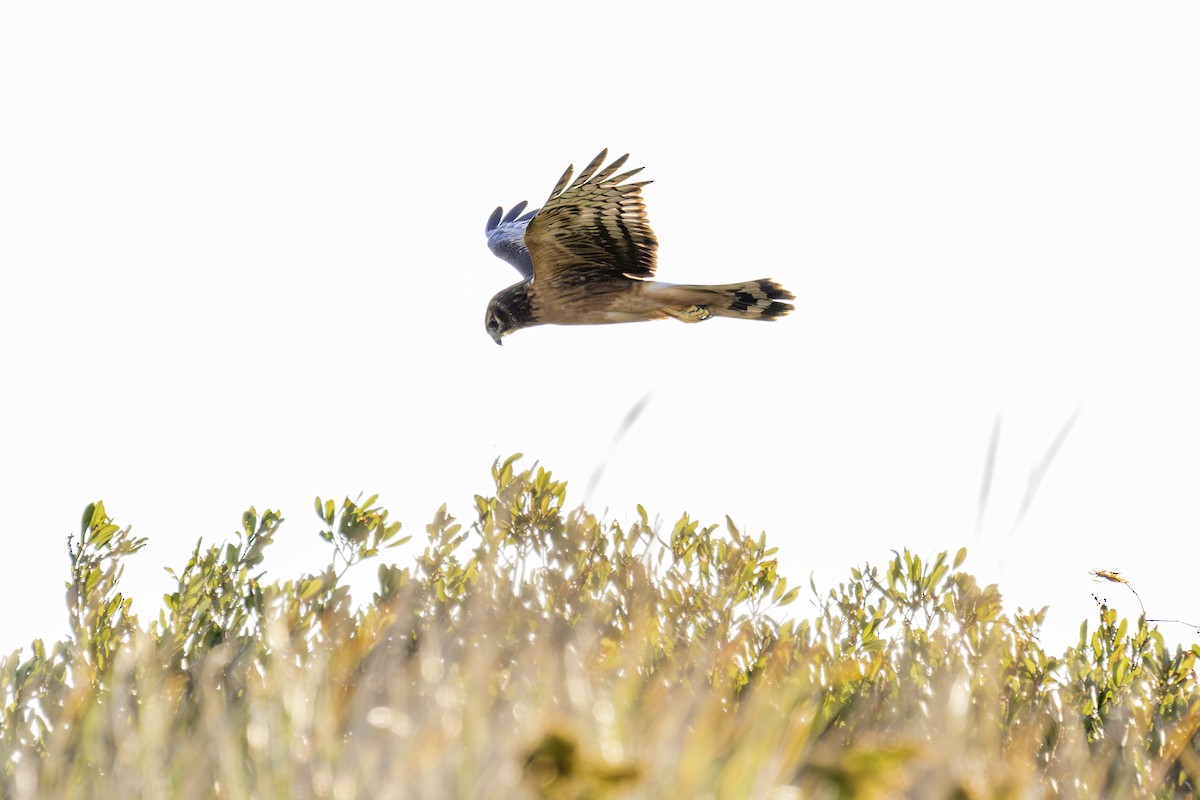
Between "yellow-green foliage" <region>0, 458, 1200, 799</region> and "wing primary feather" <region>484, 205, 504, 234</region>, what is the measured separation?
6.10m

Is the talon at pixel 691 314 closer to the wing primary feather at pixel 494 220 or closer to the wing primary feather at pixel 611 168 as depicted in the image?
the wing primary feather at pixel 611 168

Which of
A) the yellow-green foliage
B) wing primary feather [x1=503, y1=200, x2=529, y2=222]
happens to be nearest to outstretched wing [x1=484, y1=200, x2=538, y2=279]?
wing primary feather [x1=503, y1=200, x2=529, y2=222]

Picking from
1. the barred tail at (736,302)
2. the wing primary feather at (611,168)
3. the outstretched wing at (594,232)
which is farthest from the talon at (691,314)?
the wing primary feather at (611,168)

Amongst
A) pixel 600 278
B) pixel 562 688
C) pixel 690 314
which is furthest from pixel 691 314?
pixel 562 688

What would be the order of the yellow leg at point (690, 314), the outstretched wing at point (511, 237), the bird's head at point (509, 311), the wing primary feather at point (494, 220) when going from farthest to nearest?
1. the wing primary feather at point (494, 220)
2. the outstretched wing at point (511, 237)
3. the bird's head at point (509, 311)
4. the yellow leg at point (690, 314)

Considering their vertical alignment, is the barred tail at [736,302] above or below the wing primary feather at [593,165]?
below

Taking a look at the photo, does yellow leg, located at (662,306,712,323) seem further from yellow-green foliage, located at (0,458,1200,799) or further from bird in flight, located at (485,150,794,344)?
yellow-green foliage, located at (0,458,1200,799)

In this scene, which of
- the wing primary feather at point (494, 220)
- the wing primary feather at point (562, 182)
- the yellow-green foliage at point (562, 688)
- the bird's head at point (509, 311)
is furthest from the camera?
the wing primary feather at point (494, 220)

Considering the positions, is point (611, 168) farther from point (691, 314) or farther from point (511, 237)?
point (511, 237)

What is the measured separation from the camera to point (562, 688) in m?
2.26

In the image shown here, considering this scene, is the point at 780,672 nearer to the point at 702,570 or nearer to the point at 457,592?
the point at 702,570

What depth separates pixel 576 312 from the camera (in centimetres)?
848

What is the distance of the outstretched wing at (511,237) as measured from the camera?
9.58 meters

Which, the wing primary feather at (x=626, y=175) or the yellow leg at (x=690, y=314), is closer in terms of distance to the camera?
the wing primary feather at (x=626, y=175)
